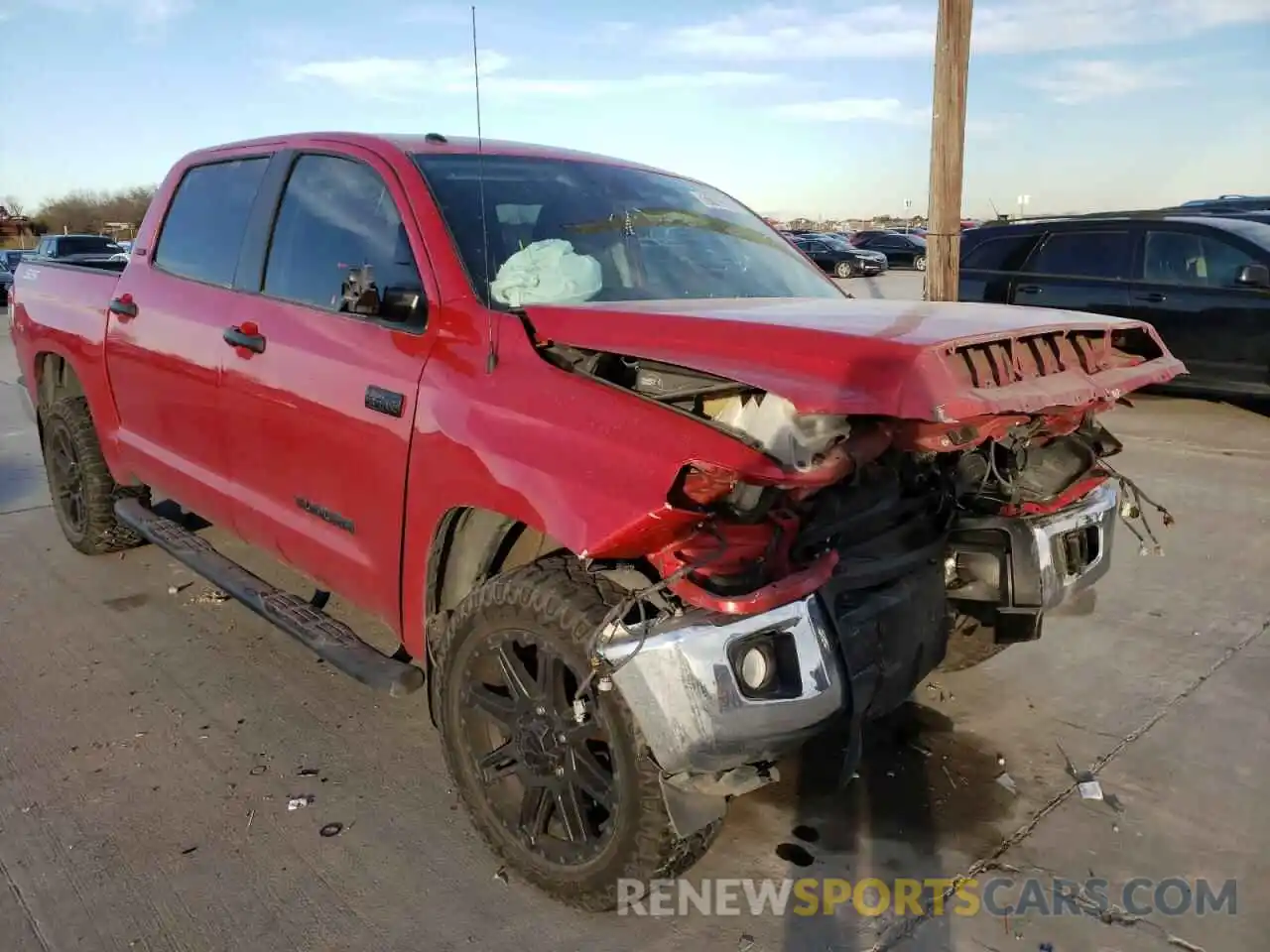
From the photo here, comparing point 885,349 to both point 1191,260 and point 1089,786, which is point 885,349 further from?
point 1191,260

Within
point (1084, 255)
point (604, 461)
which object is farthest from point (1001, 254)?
point (604, 461)

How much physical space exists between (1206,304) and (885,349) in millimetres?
7994

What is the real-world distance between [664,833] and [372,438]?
146 centimetres

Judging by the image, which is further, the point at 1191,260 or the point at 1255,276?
the point at 1191,260

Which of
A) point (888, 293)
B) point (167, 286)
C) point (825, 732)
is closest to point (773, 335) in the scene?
point (825, 732)

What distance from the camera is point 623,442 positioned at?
7.49 ft

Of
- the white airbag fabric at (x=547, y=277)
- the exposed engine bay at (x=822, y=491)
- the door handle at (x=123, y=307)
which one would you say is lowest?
the exposed engine bay at (x=822, y=491)

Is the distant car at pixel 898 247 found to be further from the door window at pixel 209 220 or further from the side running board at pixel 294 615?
the side running board at pixel 294 615

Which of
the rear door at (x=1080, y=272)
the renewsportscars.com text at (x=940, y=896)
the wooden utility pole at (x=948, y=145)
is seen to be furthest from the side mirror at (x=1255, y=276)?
the renewsportscars.com text at (x=940, y=896)

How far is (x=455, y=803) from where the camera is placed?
3066 millimetres

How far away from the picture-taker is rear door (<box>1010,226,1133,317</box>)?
9281mm

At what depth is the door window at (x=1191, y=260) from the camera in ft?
28.4

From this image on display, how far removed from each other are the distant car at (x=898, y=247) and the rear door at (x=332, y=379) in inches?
1289

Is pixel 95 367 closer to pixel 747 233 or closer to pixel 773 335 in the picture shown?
pixel 747 233
